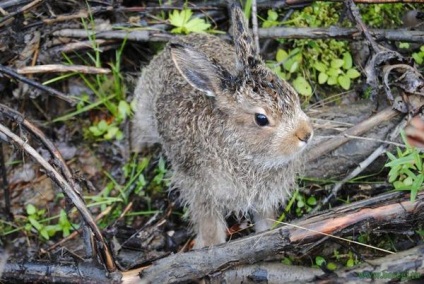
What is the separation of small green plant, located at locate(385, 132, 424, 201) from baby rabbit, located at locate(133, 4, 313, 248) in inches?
23.0

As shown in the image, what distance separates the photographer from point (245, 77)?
3.75 m

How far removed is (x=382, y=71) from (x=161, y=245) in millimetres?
2095

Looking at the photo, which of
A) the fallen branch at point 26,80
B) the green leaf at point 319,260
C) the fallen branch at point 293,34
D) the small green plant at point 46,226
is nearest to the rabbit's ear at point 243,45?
the fallen branch at point 293,34

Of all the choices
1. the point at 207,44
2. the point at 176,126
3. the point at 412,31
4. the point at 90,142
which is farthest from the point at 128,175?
the point at 412,31

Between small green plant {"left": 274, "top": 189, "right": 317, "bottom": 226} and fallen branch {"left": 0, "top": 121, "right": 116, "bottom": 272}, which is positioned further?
small green plant {"left": 274, "top": 189, "right": 317, "bottom": 226}

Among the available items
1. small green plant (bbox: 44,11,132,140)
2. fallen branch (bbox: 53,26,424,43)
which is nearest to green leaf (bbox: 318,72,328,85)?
fallen branch (bbox: 53,26,424,43)

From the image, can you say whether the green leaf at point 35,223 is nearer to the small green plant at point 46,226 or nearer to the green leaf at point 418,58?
the small green plant at point 46,226

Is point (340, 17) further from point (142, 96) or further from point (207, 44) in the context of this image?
point (142, 96)

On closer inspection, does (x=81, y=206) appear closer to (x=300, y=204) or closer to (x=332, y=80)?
(x=300, y=204)

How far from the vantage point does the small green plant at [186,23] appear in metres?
4.83

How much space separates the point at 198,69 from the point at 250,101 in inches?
15.8

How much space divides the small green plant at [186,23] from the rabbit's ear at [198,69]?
40.4 inches

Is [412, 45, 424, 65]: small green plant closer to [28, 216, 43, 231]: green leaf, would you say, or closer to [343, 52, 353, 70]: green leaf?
[343, 52, 353, 70]: green leaf

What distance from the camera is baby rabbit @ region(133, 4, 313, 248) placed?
3682 mm
